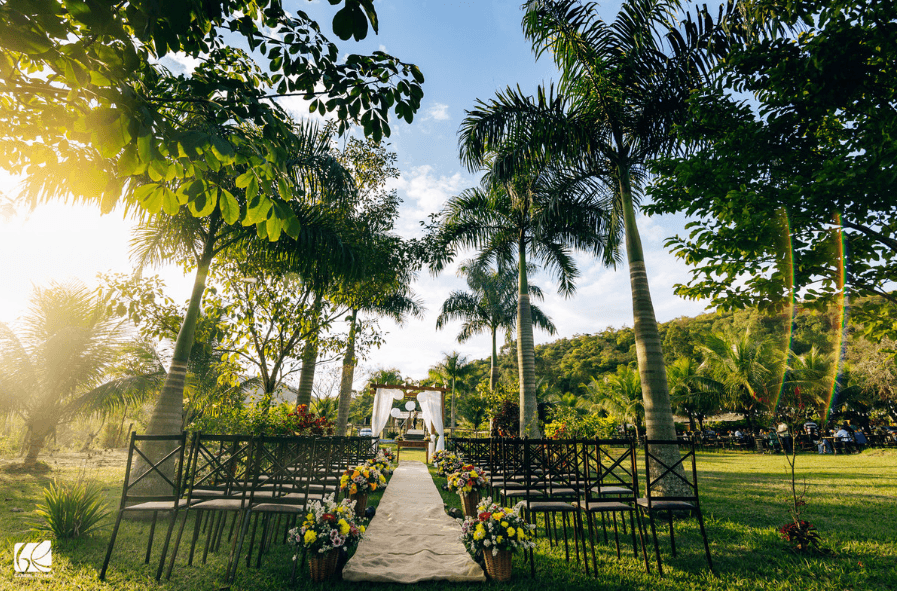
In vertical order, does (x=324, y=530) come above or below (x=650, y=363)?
below

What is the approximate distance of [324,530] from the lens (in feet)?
13.2

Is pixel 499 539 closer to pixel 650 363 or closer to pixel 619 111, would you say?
pixel 650 363

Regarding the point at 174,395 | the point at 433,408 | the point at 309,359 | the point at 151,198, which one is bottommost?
the point at 174,395

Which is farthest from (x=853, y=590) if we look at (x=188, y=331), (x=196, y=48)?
(x=188, y=331)

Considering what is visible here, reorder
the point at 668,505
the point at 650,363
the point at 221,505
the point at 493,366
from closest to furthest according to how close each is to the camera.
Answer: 1. the point at 221,505
2. the point at 668,505
3. the point at 650,363
4. the point at 493,366

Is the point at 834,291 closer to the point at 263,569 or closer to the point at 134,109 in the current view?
the point at 134,109

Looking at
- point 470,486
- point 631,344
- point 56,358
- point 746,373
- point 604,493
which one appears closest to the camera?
point 604,493

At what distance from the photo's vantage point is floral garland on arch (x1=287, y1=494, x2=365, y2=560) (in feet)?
12.9

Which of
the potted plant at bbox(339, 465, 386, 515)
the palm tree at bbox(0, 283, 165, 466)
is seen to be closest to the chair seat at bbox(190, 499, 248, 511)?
the potted plant at bbox(339, 465, 386, 515)

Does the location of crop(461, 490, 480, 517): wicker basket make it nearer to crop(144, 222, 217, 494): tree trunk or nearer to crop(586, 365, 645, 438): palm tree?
crop(144, 222, 217, 494): tree trunk

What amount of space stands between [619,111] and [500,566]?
826 cm

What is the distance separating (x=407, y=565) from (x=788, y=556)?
4.33 m

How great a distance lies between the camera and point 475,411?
2752 centimetres

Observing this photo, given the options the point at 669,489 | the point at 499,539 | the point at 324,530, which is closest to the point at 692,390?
the point at 669,489
